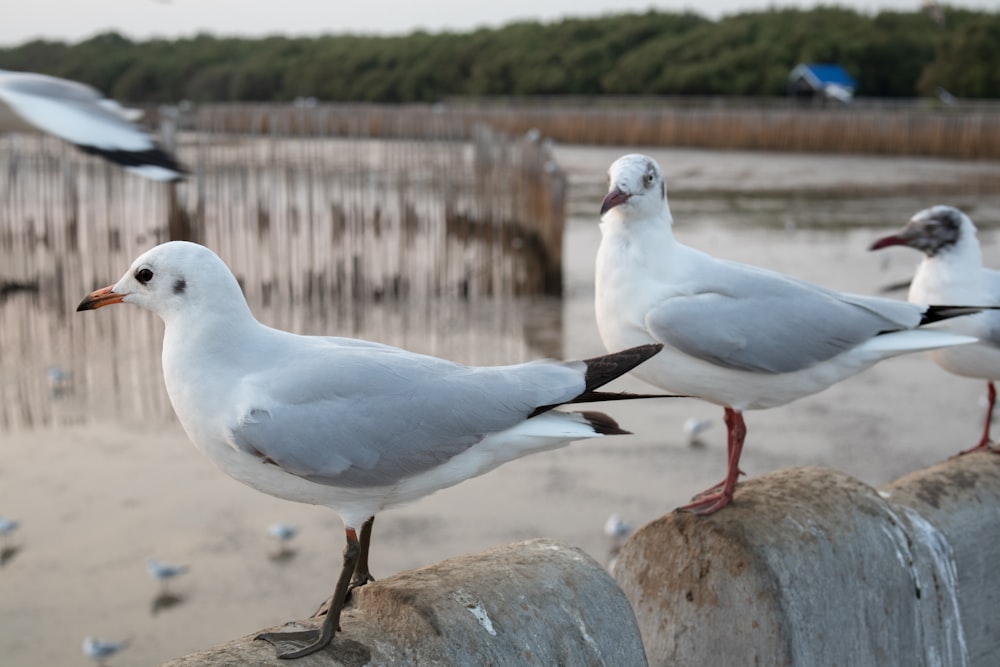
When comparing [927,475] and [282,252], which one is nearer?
[927,475]

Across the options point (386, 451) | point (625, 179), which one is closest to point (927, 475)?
point (625, 179)

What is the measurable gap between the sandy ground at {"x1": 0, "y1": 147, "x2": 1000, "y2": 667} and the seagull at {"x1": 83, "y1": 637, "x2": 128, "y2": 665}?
0.26 ft

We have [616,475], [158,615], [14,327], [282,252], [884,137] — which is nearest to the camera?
[158,615]

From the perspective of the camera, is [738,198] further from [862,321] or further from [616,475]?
[862,321]

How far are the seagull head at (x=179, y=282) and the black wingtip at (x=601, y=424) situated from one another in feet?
3.08

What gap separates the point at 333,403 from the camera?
276 cm

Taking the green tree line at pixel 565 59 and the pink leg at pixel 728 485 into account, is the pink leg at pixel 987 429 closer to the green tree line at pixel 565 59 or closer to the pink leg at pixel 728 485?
the pink leg at pixel 728 485

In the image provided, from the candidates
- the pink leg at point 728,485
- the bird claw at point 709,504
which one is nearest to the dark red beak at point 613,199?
the pink leg at point 728,485

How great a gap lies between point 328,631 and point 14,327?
30.6 feet

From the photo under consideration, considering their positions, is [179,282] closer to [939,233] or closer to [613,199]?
[613,199]

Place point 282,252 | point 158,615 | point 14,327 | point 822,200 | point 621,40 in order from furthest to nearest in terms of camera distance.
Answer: point 621,40, point 822,200, point 282,252, point 14,327, point 158,615

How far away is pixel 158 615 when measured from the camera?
537 centimetres

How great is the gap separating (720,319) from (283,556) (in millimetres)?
3231

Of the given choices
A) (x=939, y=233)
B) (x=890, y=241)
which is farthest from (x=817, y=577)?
(x=939, y=233)
